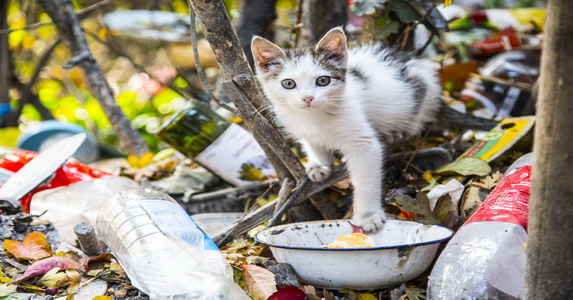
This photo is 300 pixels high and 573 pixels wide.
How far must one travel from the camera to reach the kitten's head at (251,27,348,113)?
5.90ft

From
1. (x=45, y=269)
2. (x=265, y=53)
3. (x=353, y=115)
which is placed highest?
(x=265, y=53)

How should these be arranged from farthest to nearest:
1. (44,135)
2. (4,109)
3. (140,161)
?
(4,109), (44,135), (140,161)

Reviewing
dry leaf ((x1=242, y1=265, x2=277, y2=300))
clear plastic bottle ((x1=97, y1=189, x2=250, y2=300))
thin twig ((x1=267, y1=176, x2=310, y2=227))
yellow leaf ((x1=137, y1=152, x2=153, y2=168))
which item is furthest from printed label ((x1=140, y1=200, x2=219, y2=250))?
yellow leaf ((x1=137, y1=152, x2=153, y2=168))

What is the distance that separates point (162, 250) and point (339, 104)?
776 millimetres

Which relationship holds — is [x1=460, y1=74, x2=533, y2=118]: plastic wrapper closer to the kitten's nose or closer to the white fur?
the white fur

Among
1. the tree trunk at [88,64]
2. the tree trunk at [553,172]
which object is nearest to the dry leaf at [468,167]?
the tree trunk at [553,172]

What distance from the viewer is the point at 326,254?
4.71ft

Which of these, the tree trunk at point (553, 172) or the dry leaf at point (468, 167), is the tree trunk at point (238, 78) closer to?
the dry leaf at point (468, 167)

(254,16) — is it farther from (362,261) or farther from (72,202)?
(362,261)

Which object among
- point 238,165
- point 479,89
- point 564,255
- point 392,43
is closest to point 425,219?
point 564,255

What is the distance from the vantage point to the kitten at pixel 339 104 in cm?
181

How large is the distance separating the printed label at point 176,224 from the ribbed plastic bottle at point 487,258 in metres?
0.61

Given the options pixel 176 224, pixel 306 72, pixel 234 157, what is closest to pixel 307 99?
pixel 306 72

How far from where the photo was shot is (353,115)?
1913 millimetres
